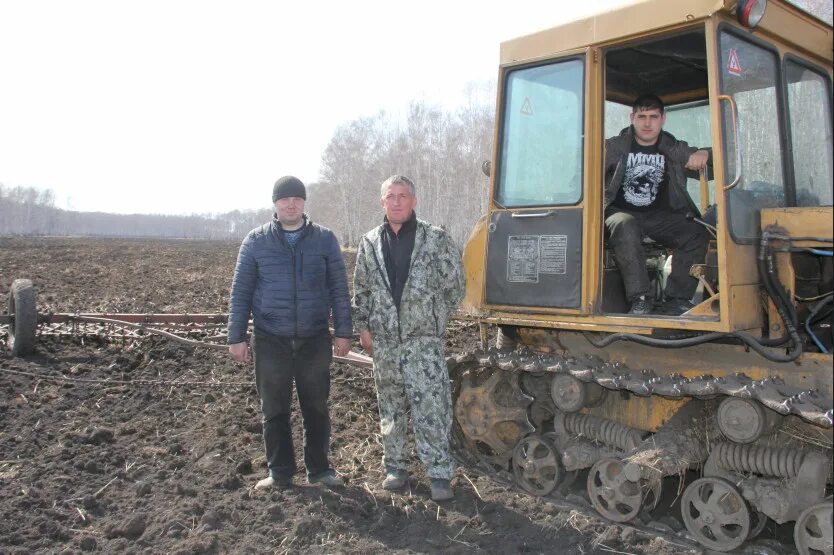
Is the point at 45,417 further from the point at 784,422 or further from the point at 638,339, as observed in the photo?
the point at 784,422

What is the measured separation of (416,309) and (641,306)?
4.55ft

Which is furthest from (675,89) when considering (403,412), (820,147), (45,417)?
(45,417)

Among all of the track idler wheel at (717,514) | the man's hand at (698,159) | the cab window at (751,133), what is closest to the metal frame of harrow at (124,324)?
the man's hand at (698,159)

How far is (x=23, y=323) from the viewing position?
859 cm

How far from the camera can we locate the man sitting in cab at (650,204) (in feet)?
15.4

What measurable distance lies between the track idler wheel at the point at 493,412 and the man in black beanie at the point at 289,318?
98cm

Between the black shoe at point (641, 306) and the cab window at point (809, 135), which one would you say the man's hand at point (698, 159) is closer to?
the cab window at point (809, 135)

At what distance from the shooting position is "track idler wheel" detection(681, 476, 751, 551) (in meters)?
4.20

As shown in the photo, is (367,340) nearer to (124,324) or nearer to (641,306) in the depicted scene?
(641,306)

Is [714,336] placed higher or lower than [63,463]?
higher

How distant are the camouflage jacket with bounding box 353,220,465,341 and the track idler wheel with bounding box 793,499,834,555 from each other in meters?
2.30

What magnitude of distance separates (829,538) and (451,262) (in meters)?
2.58

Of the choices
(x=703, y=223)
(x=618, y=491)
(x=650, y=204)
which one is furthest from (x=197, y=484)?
(x=703, y=223)

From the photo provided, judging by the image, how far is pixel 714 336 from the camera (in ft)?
13.7
